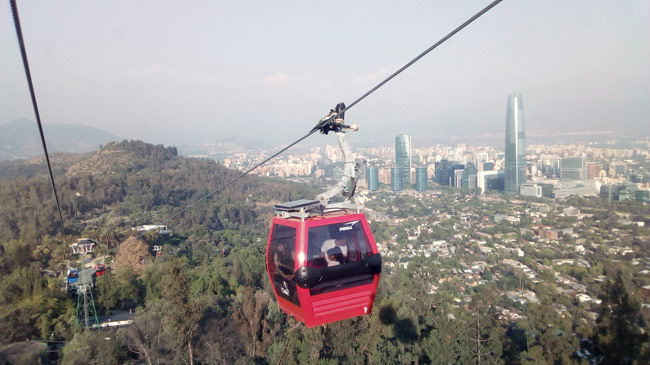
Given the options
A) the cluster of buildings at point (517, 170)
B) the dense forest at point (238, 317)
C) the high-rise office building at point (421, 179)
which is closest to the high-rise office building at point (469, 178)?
the cluster of buildings at point (517, 170)

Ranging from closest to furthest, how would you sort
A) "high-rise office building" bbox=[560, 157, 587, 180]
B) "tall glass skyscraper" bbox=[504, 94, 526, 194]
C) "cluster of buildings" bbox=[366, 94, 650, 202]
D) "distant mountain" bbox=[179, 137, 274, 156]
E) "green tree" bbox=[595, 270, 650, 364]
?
1. "green tree" bbox=[595, 270, 650, 364]
2. "cluster of buildings" bbox=[366, 94, 650, 202]
3. "high-rise office building" bbox=[560, 157, 587, 180]
4. "tall glass skyscraper" bbox=[504, 94, 526, 194]
5. "distant mountain" bbox=[179, 137, 274, 156]

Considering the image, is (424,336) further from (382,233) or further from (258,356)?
(382,233)

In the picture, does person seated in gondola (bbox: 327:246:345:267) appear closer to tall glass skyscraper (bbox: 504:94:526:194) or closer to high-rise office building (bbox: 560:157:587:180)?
high-rise office building (bbox: 560:157:587:180)

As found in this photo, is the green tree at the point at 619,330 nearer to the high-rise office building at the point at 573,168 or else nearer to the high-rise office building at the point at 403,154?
the high-rise office building at the point at 573,168

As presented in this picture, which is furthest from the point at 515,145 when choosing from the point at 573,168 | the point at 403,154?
the point at 403,154

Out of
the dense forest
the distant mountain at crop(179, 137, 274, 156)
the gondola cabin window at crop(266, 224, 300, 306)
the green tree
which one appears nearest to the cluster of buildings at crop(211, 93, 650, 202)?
the dense forest

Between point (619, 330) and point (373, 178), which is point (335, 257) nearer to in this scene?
point (619, 330)

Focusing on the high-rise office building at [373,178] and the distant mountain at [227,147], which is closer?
the high-rise office building at [373,178]
